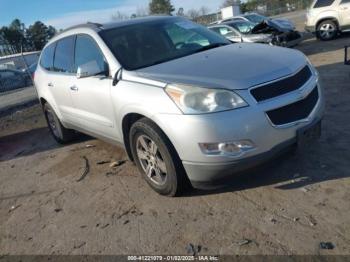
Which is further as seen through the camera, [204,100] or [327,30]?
[327,30]

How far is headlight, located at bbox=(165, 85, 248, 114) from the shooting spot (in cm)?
323

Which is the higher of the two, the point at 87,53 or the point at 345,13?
the point at 87,53

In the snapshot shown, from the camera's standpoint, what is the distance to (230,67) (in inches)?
141

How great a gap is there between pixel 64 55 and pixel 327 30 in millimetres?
11990

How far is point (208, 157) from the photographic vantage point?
3.32 metres

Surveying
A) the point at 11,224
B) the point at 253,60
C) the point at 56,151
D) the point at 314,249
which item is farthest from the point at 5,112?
the point at 314,249

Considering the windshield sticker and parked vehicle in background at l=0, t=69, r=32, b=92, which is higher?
the windshield sticker

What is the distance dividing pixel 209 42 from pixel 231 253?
2.72 metres

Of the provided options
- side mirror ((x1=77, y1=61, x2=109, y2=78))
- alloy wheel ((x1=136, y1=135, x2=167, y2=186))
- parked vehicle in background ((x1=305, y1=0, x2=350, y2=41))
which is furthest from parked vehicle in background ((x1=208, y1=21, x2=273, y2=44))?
alloy wheel ((x1=136, y1=135, x2=167, y2=186))

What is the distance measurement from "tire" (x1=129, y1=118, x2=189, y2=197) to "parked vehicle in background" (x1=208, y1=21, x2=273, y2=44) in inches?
393

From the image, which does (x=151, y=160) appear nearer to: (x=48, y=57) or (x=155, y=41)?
(x=155, y=41)

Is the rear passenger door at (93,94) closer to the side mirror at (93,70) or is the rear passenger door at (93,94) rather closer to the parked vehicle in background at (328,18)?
the side mirror at (93,70)

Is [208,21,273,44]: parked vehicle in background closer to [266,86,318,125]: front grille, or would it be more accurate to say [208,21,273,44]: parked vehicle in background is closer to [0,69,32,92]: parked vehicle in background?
[266,86,318,125]: front grille

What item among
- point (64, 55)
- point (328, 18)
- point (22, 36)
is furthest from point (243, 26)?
point (22, 36)
